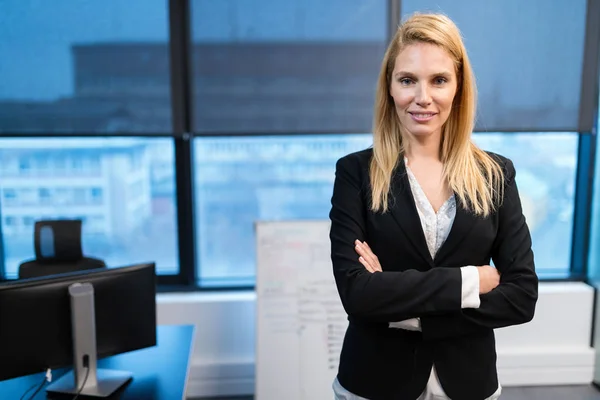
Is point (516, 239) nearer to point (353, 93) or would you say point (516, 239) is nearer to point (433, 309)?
point (433, 309)

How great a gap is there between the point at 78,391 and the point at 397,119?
1364 mm

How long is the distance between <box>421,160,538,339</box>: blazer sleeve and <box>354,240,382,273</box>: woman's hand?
19 cm

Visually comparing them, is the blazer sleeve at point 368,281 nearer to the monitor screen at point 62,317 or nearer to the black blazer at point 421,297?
the black blazer at point 421,297

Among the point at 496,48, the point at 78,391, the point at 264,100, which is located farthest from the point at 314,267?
the point at 496,48

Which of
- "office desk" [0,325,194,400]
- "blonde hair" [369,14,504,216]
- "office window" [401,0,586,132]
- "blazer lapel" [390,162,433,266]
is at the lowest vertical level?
"office desk" [0,325,194,400]

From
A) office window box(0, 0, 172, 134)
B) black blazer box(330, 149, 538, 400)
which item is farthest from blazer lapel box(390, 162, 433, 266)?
office window box(0, 0, 172, 134)

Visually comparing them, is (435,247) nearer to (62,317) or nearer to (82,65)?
(62,317)

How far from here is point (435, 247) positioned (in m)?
1.31

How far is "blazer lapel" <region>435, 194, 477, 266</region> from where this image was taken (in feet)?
4.16

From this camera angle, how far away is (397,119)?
1436mm

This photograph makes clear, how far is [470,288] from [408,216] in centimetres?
23

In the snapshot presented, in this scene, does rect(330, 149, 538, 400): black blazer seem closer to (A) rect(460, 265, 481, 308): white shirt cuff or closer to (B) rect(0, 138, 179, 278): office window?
(A) rect(460, 265, 481, 308): white shirt cuff

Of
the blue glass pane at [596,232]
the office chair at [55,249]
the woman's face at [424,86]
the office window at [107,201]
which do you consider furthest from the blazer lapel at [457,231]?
the blue glass pane at [596,232]

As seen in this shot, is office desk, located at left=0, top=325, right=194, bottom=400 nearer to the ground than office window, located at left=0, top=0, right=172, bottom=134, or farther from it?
nearer to the ground
